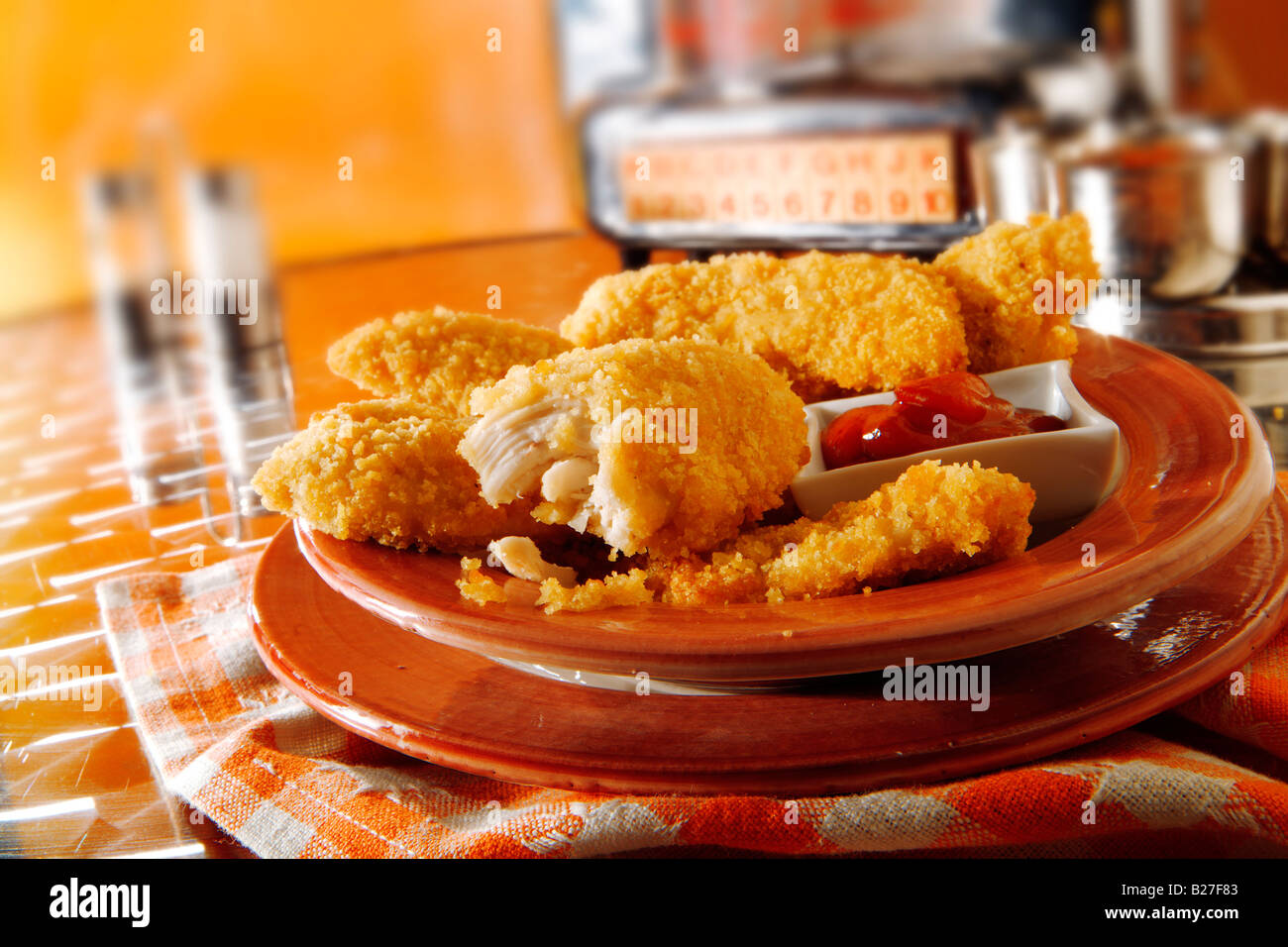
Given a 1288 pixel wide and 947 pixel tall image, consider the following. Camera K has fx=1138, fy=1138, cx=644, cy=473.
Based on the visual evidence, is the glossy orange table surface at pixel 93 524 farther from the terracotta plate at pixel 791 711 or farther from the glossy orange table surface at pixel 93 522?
the terracotta plate at pixel 791 711

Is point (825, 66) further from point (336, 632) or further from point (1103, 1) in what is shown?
point (336, 632)

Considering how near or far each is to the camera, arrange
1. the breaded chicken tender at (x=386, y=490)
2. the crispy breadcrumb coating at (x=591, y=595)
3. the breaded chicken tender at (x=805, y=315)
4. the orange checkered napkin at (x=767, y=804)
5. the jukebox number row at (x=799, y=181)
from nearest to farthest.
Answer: the orange checkered napkin at (x=767, y=804)
the crispy breadcrumb coating at (x=591, y=595)
the breaded chicken tender at (x=386, y=490)
the breaded chicken tender at (x=805, y=315)
the jukebox number row at (x=799, y=181)

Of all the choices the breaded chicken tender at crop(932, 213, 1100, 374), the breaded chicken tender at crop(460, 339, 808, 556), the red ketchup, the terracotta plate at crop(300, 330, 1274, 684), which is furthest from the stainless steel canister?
the breaded chicken tender at crop(460, 339, 808, 556)

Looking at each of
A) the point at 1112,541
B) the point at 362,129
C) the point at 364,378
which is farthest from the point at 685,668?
the point at 362,129

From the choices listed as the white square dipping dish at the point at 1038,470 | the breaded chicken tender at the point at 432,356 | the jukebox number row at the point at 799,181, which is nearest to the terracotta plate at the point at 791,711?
the white square dipping dish at the point at 1038,470

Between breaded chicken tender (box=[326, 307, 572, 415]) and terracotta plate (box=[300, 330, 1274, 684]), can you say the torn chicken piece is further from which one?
breaded chicken tender (box=[326, 307, 572, 415])

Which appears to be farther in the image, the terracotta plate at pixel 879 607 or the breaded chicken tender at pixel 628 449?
the breaded chicken tender at pixel 628 449
